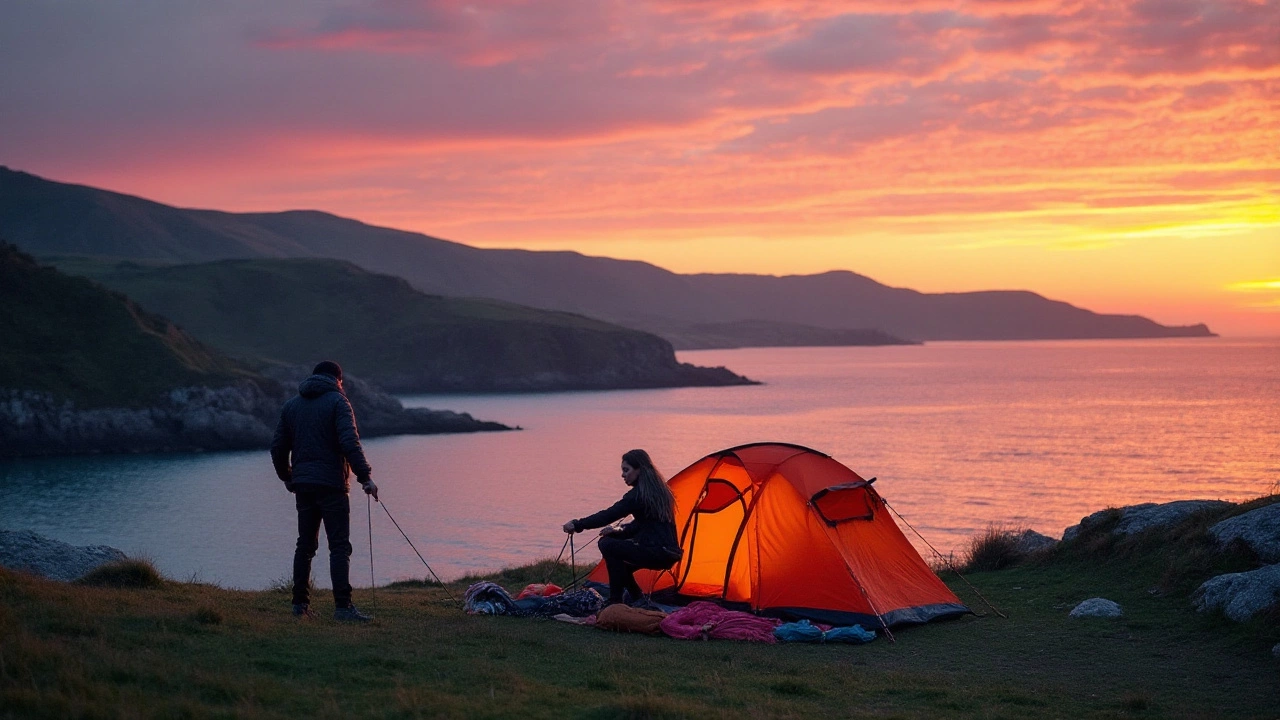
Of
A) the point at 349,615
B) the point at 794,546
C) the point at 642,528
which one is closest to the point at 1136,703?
the point at 794,546

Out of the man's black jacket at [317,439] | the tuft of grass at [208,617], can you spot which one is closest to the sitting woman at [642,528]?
the man's black jacket at [317,439]

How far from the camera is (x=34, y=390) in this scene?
64438 millimetres

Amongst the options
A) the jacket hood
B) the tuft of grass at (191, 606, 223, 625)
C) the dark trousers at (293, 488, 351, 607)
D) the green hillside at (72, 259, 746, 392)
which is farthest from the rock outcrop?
the green hillside at (72, 259, 746, 392)

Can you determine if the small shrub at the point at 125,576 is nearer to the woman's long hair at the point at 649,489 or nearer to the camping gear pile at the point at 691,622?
the camping gear pile at the point at 691,622

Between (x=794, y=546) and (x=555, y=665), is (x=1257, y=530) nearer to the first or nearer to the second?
(x=794, y=546)

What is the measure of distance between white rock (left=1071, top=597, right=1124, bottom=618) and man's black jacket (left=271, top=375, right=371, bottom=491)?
8.29 m

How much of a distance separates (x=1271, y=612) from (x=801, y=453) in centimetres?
529

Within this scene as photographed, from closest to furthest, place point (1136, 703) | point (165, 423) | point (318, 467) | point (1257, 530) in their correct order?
1. point (1136, 703)
2. point (318, 467)
3. point (1257, 530)
4. point (165, 423)

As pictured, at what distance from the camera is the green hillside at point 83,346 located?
66312mm

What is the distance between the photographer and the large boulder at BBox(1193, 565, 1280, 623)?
11.1 meters

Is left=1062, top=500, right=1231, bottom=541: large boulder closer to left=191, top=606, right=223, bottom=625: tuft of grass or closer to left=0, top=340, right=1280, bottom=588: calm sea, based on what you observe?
left=0, top=340, right=1280, bottom=588: calm sea

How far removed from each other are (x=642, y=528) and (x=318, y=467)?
3.58m

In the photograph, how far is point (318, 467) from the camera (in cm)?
1058

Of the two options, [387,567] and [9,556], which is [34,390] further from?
Answer: [9,556]
